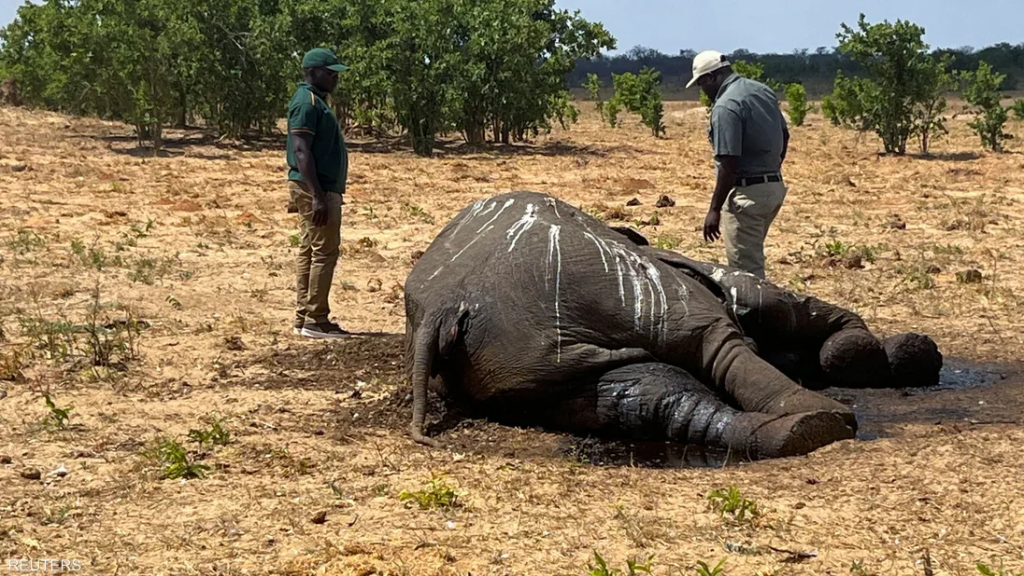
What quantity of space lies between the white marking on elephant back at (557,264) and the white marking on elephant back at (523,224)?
0.13m

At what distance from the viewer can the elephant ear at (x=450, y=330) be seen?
17.5ft

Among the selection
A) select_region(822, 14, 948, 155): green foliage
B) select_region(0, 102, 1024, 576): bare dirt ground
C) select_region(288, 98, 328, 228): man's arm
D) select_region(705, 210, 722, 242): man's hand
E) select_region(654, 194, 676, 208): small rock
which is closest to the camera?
select_region(0, 102, 1024, 576): bare dirt ground

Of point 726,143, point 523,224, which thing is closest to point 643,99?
point 726,143

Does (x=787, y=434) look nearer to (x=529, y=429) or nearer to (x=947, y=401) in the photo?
(x=529, y=429)

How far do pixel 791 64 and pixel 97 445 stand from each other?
71810 millimetres

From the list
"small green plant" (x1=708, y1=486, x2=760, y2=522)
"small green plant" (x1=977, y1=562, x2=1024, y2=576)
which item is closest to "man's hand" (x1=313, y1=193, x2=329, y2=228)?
"small green plant" (x1=708, y1=486, x2=760, y2=522)

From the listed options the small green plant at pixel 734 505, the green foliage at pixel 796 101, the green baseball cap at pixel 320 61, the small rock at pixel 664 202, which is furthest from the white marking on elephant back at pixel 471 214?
the green foliage at pixel 796 101

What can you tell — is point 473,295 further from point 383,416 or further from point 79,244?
point 79,244

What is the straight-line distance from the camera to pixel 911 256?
32.6 feet

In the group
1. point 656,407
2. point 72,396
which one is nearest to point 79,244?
point 72,396

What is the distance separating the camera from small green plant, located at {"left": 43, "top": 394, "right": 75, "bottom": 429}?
17.0 ft

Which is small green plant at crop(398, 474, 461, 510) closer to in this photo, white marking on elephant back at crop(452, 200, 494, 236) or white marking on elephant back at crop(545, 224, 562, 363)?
white marking on elephant back at crop(545, 224, 562, 363)

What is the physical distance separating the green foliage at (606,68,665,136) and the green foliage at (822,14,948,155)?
7031 mm

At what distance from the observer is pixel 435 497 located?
4.15 meters
